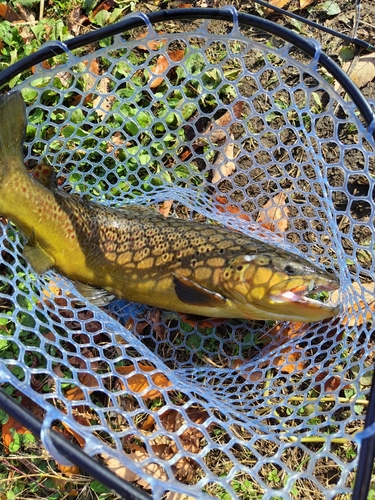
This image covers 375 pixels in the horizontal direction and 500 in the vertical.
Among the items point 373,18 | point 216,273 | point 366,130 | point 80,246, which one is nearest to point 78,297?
point 80,246

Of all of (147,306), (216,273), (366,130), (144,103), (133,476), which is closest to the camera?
(366,130)

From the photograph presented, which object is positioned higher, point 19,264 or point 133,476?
point 19,264

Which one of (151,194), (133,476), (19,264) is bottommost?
(133,476)

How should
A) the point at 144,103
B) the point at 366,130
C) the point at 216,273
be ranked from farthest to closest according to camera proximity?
the point at 144,103 < the point at 216,273 < the point at 366,130

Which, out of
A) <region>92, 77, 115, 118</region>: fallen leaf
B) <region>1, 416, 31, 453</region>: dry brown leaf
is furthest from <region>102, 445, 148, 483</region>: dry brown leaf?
<region>92, 77, 115, 118</region>: fallen leaf

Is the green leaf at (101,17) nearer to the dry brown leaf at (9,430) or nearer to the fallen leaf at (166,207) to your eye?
the fallen leaf at (166,207)

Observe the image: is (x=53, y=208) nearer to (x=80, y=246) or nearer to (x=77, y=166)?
(x=80, y=246)
